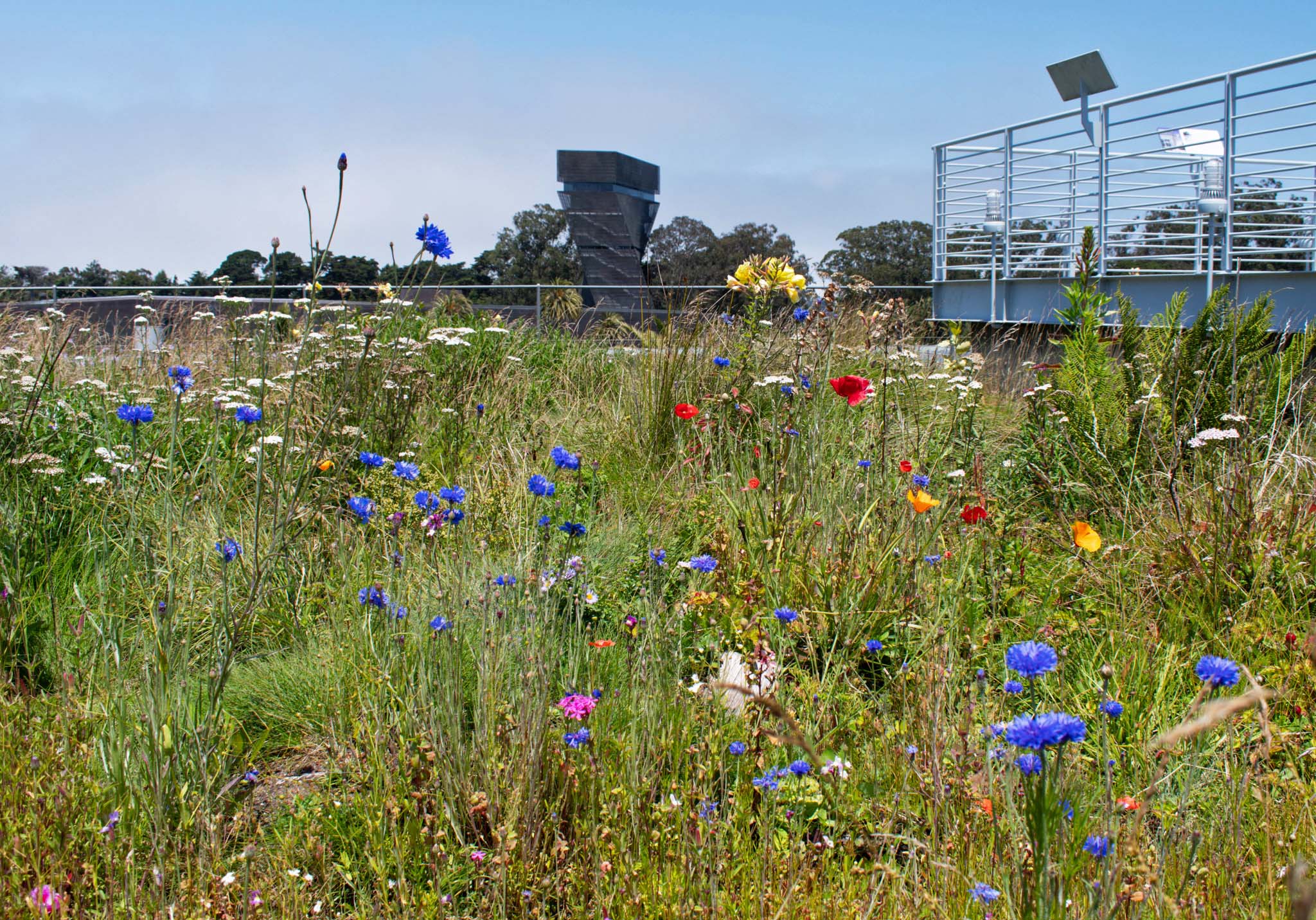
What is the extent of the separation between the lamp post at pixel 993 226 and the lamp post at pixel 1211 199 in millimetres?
2202

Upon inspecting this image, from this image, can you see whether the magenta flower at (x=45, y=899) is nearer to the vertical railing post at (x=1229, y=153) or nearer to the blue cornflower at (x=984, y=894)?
the blue cornflower at (x=984, y=894)

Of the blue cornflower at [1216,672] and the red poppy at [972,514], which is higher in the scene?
the blue cornflower at [1216,672]

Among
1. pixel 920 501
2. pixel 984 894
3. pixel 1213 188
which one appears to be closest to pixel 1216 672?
pixel 984 894

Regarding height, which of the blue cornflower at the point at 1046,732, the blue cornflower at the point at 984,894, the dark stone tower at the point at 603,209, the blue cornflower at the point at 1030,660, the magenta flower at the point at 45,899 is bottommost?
the magenta flower at the point at 45,899

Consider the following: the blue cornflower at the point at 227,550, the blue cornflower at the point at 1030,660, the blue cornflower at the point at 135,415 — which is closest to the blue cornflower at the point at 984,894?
the blue cornflower at the point at 1030,660

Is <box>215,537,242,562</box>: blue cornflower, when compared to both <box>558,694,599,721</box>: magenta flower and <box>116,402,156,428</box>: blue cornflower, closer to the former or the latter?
<box>116,402,156,428</box>: blue cornflower

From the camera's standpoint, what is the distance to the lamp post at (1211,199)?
26.8ft

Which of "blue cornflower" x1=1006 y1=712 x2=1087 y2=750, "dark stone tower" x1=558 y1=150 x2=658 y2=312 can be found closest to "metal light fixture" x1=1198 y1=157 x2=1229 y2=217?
"blue cornflower" x1=1006 y1=712 x2=1087 y2=750

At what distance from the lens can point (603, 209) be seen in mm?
31297

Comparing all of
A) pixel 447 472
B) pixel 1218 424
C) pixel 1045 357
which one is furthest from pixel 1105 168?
pixel 447 472

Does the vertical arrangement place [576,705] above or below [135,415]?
below

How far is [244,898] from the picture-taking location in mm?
1387

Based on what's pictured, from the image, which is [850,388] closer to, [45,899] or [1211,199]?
[45,899]

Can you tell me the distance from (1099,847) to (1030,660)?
0.94 feet
